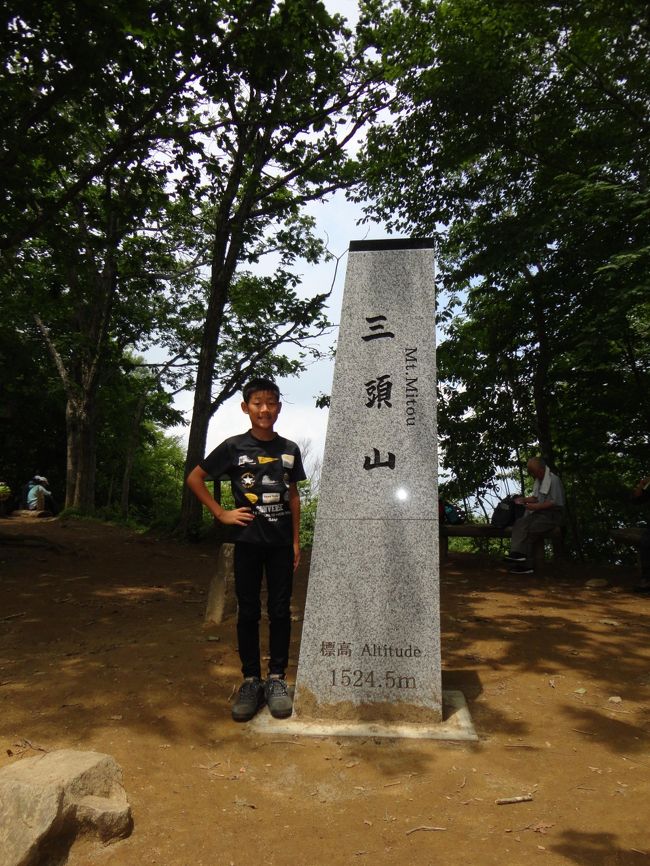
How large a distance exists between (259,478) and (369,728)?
1.65 metres

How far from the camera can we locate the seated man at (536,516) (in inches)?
329

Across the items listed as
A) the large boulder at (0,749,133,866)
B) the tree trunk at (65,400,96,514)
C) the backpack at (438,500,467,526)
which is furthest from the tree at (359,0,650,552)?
the tree trunk at (65,400,96,514)

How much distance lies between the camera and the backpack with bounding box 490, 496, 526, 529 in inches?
353

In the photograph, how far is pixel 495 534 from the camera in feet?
30.2

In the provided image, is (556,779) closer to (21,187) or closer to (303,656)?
(303,656)

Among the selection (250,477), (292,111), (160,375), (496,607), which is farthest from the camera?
(160,375)

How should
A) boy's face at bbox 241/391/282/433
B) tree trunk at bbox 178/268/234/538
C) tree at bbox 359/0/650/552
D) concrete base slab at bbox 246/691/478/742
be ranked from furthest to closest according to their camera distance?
tree trunk at bbox 178/268/234/538 < tree at bbox 359/0/650/552 < boy's face at bbox 241/391/282/433 < concrete base slab at bbox 246/691/478/742

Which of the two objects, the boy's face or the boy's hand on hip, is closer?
the boy's hand on hip

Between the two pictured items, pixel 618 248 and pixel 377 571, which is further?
pixel 618 248

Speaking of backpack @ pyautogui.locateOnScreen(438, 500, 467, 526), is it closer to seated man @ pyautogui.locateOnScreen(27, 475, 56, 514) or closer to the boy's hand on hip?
the boy's hand on hip

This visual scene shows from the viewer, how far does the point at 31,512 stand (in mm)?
15516

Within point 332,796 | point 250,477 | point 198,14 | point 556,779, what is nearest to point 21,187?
point 198,14

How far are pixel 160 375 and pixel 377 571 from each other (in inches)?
709

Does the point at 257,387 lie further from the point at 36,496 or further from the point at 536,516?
the point at 36,496
